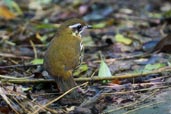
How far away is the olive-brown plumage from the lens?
4.48 meters

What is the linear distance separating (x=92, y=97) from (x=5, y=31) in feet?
10.8

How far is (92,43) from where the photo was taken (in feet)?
21.6

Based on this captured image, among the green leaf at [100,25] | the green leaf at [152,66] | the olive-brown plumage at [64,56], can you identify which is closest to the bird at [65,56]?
the olive-brown plumage at [64,56]

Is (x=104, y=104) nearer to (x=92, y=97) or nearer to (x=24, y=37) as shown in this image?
(x=92, y=97)

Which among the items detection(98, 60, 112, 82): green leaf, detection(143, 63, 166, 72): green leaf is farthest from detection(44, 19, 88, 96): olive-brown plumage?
detection(143, 63, 166, 72): green leaf

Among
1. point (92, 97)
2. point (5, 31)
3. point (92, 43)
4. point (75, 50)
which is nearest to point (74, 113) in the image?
point (92, 97)

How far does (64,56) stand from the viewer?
4.71 m

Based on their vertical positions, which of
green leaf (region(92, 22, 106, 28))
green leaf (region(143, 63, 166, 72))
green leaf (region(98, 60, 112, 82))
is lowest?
green leaf (region(143, 63, 166, 72))

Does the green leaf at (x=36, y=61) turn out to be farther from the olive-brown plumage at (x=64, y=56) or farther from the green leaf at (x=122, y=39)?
the green leaf at (x=122, y=39)

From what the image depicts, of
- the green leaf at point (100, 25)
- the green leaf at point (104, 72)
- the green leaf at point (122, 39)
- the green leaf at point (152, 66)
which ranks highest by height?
the green leaf at point (100, 25)

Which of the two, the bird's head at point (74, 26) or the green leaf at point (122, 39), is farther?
the green leaf at point (122, 39)

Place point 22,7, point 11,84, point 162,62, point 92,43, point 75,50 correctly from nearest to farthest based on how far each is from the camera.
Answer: point 11,84
point 75,50
point 162,62
point 92,43
point 22,7

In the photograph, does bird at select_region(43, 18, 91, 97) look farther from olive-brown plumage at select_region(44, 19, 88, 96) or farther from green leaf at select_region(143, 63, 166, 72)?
green leaf at select_region(143, 63, 166, 72)

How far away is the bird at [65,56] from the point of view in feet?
14.7
